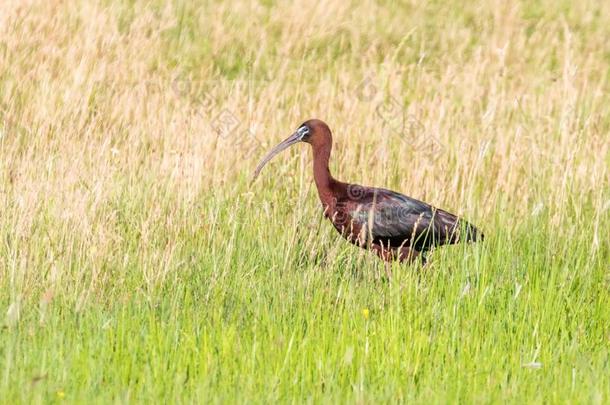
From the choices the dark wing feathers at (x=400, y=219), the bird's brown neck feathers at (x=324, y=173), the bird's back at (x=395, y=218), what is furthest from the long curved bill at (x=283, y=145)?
the dark wing feathers at (x=400, y=219)

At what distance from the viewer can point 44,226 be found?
6840 millimetres

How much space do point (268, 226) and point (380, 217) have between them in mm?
736

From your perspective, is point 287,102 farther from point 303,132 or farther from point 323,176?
point 323,176

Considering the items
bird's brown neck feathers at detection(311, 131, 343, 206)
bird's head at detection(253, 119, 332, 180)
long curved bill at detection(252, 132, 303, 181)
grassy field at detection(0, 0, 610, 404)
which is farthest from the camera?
long curved bill at detection(252, 132, 303, 181)

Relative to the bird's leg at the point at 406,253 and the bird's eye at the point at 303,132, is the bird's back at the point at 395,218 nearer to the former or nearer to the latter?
the bird's leg at the point at 406,253

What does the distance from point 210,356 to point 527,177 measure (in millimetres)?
3824

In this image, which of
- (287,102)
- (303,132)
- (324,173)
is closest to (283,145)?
(303,132)

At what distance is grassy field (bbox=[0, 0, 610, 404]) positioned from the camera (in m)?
5.33

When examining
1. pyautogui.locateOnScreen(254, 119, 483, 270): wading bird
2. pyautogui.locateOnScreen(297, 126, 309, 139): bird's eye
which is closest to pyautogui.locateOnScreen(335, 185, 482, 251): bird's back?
pyautogui.locateOnScreen(254, 119, 483, 270): wading bird

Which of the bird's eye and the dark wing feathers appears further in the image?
the bird's eye

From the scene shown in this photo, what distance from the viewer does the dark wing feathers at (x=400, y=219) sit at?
24.4 ft

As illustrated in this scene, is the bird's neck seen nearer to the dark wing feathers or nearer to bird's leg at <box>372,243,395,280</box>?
the dark wing feathers

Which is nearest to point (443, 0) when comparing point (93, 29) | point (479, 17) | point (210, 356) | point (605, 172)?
point (479, 17)

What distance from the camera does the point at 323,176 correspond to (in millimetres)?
7738
